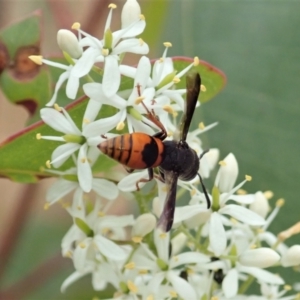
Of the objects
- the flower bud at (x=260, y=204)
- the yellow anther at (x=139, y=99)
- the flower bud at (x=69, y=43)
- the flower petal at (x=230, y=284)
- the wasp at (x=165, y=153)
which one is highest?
the flower bud at (x=69, y=43)

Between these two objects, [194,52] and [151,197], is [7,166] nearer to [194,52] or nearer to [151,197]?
[151,197]

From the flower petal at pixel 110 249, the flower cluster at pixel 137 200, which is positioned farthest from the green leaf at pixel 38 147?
the flower petal at pixel 110 249

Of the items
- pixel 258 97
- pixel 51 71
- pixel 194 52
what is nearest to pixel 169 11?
pixel 194 52

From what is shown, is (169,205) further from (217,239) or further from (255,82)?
(255,82)

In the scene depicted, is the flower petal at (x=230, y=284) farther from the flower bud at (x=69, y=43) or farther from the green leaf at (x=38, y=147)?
the flower bud at (x=69, y=43)

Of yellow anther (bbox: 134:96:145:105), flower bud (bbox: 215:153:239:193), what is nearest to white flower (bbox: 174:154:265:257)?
flower bud (bbox: 215:153:239:193)

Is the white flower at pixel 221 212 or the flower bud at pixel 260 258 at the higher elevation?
the white flower at pixel 221 212
